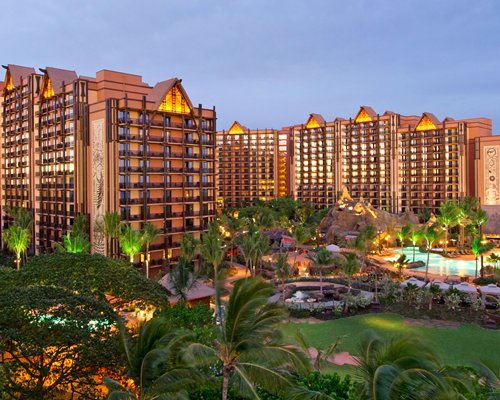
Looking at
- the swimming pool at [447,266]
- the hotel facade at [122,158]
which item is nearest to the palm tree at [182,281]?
the hotel facade at [122,158]

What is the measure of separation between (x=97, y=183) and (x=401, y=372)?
5560 centimetres

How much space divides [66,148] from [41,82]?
16.6 m

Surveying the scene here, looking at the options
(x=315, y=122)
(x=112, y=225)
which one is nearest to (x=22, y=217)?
(x=112, y=225)

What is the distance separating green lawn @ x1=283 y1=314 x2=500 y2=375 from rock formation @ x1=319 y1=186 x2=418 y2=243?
1799 inches

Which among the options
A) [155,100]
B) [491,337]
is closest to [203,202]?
[155,100]

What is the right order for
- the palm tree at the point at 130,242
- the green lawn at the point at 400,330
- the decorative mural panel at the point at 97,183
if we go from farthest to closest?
the decorative mural panel at the point at 97,183, the palm tree at the point at 130,242, the green lawn at the point at 400,330

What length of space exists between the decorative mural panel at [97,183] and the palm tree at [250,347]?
158ft

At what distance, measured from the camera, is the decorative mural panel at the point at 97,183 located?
60.8 m

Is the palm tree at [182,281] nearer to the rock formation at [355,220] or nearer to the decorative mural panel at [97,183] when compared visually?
the decorative mural panel at [97,183]

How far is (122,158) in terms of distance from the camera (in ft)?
194

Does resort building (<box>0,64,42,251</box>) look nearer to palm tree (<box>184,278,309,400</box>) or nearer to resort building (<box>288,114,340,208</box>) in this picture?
palm tree (<box>184,278,309,400</box>)

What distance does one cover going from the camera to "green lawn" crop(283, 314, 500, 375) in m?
29.5

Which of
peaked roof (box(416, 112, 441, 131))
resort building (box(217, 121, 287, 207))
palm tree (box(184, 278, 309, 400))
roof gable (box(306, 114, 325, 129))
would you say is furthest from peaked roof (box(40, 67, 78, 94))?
resort building (box(217, 121, 287, 207))

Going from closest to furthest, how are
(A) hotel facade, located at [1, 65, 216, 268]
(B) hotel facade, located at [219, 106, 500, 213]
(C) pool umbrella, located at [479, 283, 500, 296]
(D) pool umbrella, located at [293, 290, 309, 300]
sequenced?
(C) pool umbrella, located at [479, 283, 500, 296], (D) pool umbrella, located at [293, 290, 309, 300], (A) hotel facade, located at [1, 65, 216, 268], (B) hotel facade, located at [219, 106, 500, 213]
